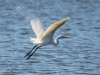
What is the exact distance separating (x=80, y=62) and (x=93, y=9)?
30.7 ft

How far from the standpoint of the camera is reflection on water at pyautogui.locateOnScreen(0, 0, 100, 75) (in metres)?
15.4

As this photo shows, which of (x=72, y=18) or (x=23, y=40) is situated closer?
(x=23, y=40)

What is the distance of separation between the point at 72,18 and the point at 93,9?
99.4 inches

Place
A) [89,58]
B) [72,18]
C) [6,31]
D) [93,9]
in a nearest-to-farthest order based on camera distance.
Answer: [89,58], [6,31], [72,18], [93,9]

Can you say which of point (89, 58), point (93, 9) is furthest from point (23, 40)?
point (93, 9)

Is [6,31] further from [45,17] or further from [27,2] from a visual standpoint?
[27,2]

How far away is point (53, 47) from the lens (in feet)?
58.5

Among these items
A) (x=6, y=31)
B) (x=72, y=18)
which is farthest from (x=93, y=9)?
(x=6, y=31)

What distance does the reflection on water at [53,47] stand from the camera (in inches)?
608

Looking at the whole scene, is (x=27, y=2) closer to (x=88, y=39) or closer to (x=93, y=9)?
(x=93, y=9)

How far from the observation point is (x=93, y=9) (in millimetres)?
25203

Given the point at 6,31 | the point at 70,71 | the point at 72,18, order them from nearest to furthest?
the point at 70,71 → the point at 6,31 → the point at 72,18

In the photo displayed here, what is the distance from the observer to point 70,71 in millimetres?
15180

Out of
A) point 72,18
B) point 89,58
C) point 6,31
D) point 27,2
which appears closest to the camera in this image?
point 89,58
